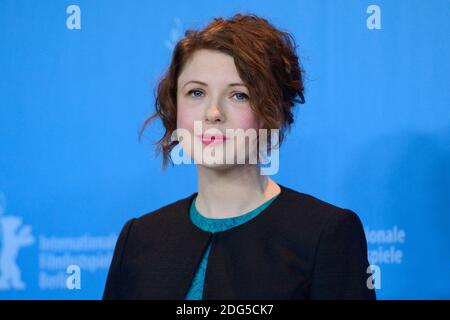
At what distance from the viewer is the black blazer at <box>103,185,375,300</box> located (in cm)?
121

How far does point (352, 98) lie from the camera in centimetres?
198

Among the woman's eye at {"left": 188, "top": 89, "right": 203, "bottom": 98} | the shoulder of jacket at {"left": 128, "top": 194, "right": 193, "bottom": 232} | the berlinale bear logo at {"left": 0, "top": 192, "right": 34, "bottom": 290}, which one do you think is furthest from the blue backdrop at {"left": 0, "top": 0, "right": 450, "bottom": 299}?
the woman's eye at {"left": 188, "top": 89, "right": 203, "bottom": 98}

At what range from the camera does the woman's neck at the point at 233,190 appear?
131 cm

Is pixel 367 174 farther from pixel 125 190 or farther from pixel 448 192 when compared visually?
pixel 125 190

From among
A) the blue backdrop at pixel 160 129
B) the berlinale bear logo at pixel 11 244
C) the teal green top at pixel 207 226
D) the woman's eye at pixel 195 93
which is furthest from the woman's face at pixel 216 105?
the berlinale bear logo at pixel 11 244

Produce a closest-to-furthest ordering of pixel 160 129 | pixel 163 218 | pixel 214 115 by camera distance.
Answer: pixel 214 115 → pixel 163 218 → pixel 160 129

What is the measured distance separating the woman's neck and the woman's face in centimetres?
3

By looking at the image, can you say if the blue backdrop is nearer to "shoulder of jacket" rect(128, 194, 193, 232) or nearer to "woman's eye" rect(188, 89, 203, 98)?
"shoulder of jacket" rect(128, 194, 193, 232)

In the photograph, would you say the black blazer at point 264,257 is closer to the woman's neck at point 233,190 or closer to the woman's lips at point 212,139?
the woman's neck at point 233,190

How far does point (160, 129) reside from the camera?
1935 mm

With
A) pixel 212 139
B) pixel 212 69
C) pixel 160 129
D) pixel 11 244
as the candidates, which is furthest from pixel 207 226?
pixel 11 244

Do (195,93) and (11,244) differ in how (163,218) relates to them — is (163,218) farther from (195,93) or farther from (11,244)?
(11,244)

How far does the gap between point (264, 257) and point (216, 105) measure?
296 mm
